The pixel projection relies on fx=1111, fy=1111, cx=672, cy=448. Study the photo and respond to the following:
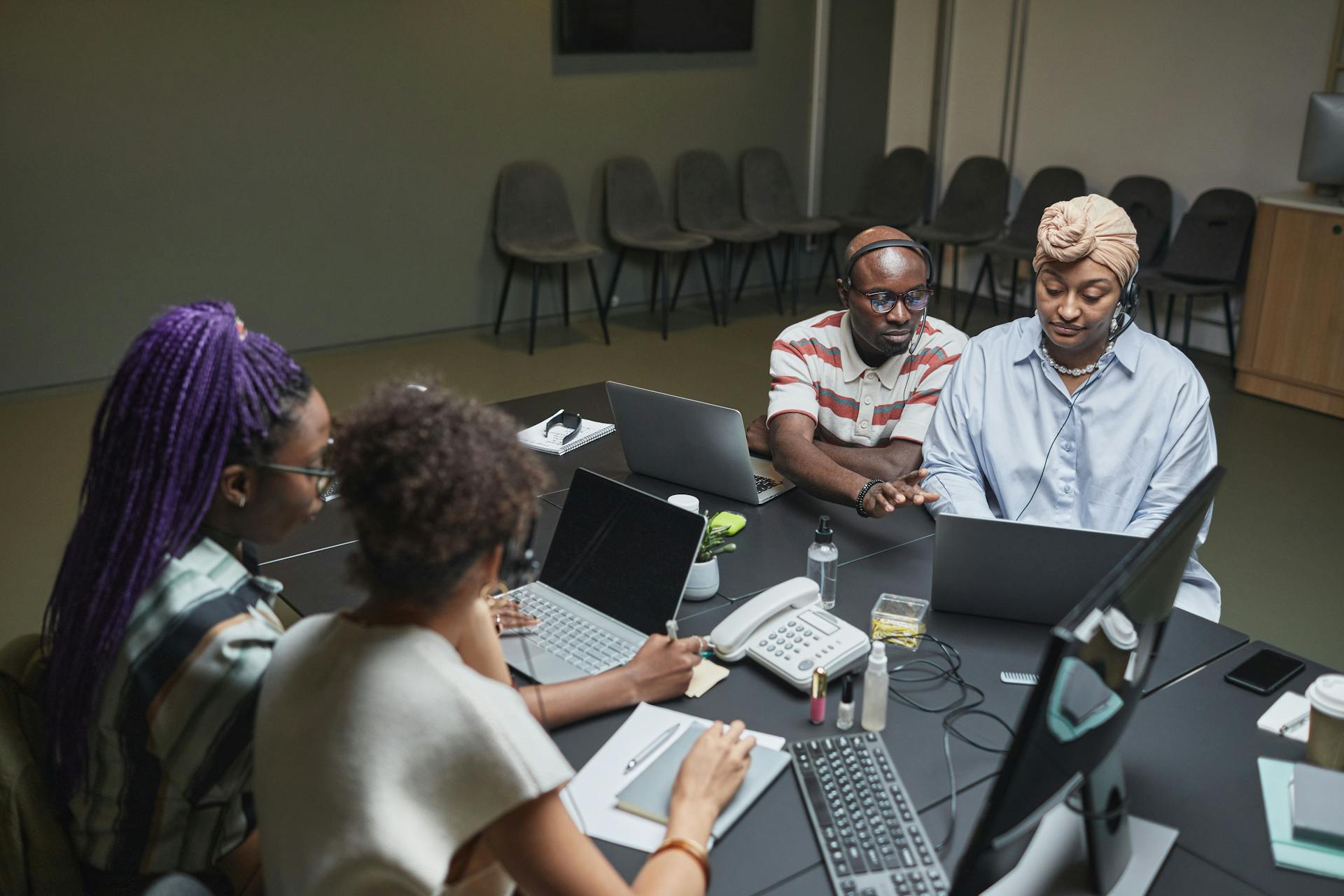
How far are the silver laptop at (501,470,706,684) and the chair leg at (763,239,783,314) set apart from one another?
4962 millimetres

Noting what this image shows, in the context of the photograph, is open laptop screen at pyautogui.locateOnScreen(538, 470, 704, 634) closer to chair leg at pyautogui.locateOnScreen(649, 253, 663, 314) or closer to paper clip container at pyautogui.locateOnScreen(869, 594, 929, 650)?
paper clip container at pyautogui.locateOnScreen(869, 594, 929, 650)

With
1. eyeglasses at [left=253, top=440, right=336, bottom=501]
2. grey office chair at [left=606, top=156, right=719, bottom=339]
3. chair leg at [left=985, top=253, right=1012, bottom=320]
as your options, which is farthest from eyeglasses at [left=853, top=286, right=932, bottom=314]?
chair leg at [left=985, top=253, right=1012, bottom=320]

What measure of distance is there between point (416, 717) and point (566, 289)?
536 cm

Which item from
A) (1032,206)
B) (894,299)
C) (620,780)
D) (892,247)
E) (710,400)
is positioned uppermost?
(892,247)

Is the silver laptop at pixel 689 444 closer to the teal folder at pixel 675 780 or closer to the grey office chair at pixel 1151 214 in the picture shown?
the teal folder at pixel 675 780

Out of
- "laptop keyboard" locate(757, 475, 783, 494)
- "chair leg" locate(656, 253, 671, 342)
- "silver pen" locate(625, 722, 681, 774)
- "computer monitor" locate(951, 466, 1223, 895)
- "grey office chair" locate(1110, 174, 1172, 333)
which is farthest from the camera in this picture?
"chair leg" locate(656, 253, 671, 342)

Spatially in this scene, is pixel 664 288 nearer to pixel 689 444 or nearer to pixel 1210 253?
pixel 1210 253

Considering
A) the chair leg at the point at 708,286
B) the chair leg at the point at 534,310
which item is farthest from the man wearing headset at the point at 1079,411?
the chair leg at the point at 708,286

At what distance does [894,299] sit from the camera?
266 centimetres

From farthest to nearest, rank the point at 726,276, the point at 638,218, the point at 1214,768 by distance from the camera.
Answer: the point at 726,276, the point at 638,218, the point at 1214,768

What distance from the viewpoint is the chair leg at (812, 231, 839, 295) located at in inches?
289

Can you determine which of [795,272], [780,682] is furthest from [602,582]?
[795,272]

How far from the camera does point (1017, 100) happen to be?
21.9ft

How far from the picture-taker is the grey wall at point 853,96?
7090 millimetres
